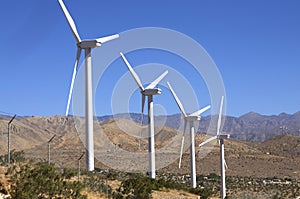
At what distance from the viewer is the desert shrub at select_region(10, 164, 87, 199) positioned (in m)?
28.3

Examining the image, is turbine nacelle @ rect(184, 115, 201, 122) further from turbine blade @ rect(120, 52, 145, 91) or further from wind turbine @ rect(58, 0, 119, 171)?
wind turbine @ rect(58, 0, 119, 171)

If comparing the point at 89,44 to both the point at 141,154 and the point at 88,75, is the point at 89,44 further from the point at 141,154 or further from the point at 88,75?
the point at 141,154

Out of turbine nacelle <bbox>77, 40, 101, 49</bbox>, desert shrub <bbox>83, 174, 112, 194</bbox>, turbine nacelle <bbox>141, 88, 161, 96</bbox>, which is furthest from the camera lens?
turbine nacelle <bbox>141, 88, 161, 96</bbox>

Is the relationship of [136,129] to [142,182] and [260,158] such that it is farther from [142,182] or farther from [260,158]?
[142,182]

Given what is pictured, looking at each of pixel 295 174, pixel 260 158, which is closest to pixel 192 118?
pixel 295 174

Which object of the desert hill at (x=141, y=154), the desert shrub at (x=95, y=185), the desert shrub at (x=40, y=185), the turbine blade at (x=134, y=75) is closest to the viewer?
the desert shrub at (x=40, y=185)

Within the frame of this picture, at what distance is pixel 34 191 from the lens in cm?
2919

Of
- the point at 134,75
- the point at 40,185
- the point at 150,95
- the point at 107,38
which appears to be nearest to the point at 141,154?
the point at 150,95

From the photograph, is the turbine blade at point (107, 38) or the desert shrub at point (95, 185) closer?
the desert shrub at point (95, 185)

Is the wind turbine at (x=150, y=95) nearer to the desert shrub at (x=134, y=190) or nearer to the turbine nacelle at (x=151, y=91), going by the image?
the turbine nacelle at (x=151, y=91)

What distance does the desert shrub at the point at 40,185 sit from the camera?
93.0ft

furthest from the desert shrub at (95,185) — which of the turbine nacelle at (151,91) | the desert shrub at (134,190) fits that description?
the turbine nacelle at (151,91)

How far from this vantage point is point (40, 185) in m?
30.5

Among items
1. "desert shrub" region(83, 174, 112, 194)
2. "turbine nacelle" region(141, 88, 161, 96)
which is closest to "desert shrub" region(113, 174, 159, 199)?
"desert shrub" region(83, 174, 112, 194)
